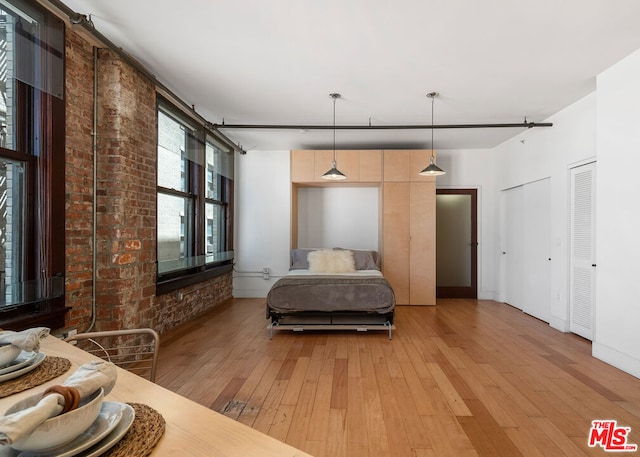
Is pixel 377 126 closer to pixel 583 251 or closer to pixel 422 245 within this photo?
pixel 422 245

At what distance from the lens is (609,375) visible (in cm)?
297

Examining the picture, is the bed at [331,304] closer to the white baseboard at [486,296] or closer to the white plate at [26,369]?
the white plate at [26,369]

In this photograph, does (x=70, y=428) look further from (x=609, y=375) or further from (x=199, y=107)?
(x=199, y=107)

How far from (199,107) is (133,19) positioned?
1.90 meters

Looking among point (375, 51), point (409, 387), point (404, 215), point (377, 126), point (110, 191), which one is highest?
point (375, 51)

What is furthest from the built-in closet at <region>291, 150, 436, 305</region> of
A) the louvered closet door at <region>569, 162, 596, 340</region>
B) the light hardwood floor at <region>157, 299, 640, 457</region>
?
the louvered closet door at <region>569, 162, 596, 340</region>

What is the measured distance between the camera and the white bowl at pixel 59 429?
0.62 metres

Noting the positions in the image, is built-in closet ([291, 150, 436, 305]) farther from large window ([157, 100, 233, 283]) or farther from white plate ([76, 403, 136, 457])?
white plate ([76, 403, 136, 457])

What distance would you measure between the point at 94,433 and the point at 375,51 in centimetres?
318

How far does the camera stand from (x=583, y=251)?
13.3ft

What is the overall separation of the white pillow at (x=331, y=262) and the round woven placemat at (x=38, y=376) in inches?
163

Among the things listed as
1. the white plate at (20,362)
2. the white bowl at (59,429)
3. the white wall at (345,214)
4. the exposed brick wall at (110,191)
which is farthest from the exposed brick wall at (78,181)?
the white wall at (345,214)

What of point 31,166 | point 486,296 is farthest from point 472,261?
point 31,166

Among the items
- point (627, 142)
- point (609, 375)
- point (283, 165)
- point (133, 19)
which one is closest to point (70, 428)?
point (133, 19)
